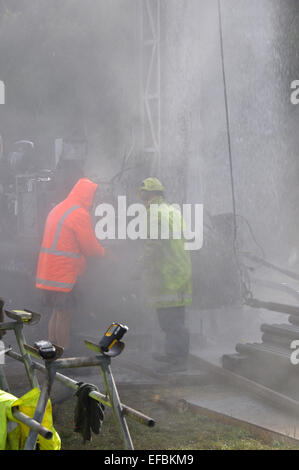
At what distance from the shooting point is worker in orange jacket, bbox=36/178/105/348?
5.34 m

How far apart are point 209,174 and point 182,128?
2734 mm

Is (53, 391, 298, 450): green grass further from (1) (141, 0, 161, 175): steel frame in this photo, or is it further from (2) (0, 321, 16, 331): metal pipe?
(1) (141, 0, 161, 175): steel frame

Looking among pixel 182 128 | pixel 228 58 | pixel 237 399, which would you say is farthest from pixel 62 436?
pixel 228 58

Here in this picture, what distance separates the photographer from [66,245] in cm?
536

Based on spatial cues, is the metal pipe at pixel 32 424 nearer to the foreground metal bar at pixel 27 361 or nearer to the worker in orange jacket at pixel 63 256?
the foreground metal bar at pixel 27 361

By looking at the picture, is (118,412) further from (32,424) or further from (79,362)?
(32,424)

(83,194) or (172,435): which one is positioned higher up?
(83,194)

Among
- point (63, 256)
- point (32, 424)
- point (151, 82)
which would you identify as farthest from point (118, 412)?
point (151, 82)

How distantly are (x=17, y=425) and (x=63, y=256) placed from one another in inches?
115

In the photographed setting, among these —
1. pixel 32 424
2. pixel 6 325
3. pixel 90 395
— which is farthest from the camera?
pixel 6 325

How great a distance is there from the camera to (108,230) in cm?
784

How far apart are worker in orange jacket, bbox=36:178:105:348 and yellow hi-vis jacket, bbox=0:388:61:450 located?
9.20ft

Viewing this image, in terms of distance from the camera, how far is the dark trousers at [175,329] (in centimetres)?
565

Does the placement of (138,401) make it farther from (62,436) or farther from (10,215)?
(10,215)
